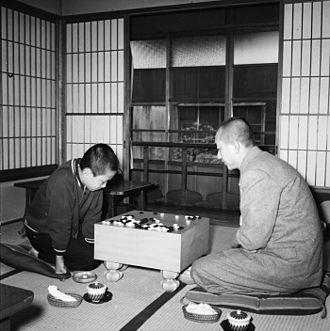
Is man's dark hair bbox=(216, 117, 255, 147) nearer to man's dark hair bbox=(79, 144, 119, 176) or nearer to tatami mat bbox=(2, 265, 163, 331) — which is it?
man's dark hair bbox=(79, 144, 119, 176)

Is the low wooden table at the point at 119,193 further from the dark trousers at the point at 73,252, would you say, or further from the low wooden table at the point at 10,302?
the low wooden table at the point at 10,302

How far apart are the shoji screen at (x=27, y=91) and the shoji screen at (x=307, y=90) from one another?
2.95 m

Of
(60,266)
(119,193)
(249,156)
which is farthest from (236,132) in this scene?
(119,193)

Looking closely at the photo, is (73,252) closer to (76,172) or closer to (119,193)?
(76,172)

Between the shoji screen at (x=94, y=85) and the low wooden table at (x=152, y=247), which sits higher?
the shoji screen at (x=94, y=85)

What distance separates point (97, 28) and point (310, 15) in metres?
2.65

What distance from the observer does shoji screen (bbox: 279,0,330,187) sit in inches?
194

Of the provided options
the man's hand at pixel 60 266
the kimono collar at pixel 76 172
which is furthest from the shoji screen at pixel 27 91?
the man's hand at pixel 60 266

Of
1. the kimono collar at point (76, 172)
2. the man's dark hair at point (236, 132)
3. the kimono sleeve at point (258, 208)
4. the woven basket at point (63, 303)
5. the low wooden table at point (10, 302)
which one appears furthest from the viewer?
the kimono collar at point (76, 172)

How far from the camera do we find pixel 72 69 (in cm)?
623

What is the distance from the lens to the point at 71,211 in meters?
3.32

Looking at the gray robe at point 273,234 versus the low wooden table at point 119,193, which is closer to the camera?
the gray robe at point 273,234

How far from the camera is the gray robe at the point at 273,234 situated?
265 cm

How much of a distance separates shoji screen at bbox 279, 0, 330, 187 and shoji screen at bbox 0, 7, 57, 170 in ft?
9.69
